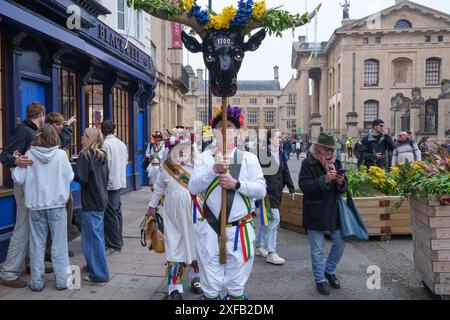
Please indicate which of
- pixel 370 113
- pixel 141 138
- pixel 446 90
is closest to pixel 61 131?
pixel 141 138

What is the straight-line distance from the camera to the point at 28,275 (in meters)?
5.16

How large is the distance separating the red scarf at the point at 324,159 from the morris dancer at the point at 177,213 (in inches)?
60.2

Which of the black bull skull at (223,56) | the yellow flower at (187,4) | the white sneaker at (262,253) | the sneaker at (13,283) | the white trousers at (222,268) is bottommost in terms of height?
the white sneaker at (262,253)

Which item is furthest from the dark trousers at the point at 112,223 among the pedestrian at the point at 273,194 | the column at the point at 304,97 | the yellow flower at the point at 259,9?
the column at the point at 304,97

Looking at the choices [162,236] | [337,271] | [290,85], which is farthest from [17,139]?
[290,85]

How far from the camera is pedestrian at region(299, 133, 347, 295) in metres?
4.61

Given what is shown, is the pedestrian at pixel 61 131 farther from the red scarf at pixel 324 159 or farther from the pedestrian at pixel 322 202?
the red scarf at pixel 324 159

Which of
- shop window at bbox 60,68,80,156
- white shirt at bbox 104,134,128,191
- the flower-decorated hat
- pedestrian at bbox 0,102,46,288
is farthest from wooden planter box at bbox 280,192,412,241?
shop window at bbox 60,68,80,156

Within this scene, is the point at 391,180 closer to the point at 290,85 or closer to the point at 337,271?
the point at 337,271

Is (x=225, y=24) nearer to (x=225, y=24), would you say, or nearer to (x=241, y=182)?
(x=225, y=24)

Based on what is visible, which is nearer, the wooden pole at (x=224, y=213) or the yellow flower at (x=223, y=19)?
the wooden pole at (x=224, y=213)

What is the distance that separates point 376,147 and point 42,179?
7.17m

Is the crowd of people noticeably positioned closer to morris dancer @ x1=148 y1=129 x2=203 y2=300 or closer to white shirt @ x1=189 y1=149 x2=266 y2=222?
morris dancer @ x1=148 y1=129 x2=203 y2=300

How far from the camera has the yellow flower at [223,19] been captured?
3.44 meters
